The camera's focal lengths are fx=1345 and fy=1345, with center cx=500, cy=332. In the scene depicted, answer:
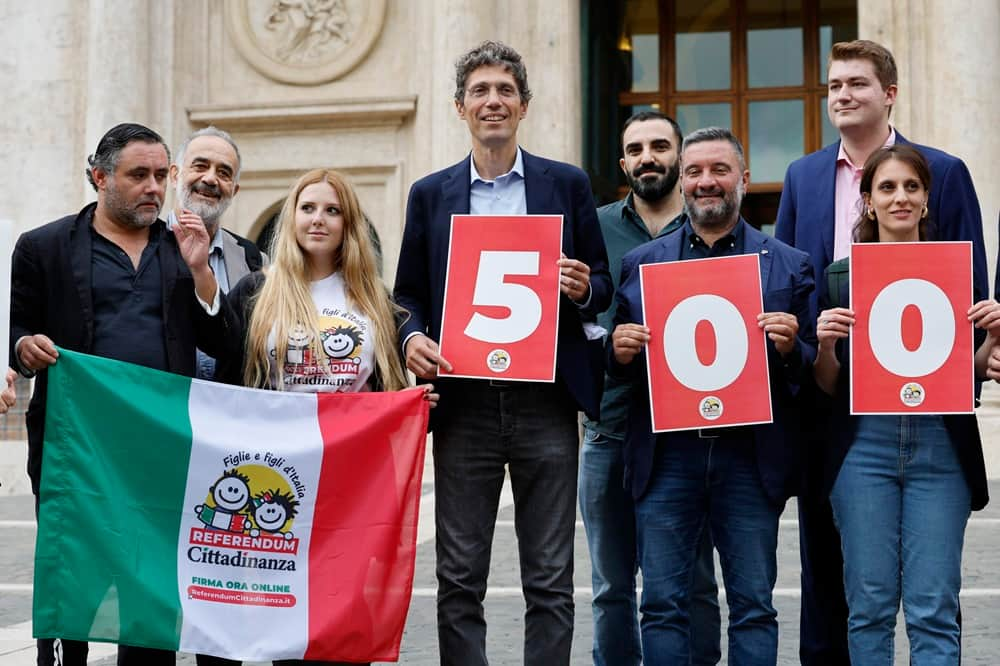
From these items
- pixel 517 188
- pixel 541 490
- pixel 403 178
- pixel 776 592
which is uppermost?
pixel 403 178

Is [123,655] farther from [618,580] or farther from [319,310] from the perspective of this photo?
[618,580]

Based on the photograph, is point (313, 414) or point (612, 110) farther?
point (612, 110)

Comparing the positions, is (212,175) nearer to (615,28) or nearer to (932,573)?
(932,573)

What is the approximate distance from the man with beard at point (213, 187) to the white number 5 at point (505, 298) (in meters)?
1.23

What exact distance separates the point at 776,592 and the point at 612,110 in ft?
44.3

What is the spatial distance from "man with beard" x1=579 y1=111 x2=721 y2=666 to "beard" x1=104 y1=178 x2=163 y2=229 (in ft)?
6.28

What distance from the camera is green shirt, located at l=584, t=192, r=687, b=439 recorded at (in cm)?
566

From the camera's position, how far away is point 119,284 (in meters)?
4.93

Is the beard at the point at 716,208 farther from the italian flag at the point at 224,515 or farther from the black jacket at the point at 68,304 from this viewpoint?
the black jacket at the point at 68,304

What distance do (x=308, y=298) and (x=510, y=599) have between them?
3471 mm

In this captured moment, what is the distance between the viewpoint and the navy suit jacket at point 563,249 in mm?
5051

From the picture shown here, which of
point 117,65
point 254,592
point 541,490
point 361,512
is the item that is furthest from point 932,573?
point 117,65

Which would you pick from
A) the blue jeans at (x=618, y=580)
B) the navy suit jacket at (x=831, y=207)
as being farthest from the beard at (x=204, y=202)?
the navy suit jacket at (x=831, y=207)

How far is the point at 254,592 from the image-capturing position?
16.1ft
